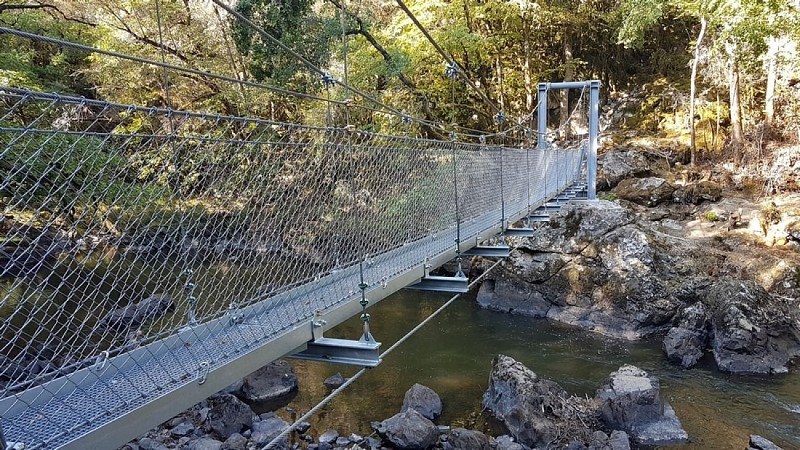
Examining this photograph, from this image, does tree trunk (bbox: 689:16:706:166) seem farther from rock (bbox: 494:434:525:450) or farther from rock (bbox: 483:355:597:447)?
rock (bbox: 494:434:525:450)

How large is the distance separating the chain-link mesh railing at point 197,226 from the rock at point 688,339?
2.60 metres

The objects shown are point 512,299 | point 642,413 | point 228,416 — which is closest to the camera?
point 642,413

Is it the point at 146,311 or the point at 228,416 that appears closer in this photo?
the point at 146,311

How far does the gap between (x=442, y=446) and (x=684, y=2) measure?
675cm

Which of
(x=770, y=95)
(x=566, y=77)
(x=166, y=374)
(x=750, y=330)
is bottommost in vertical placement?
Answer: (x=750, y=330)

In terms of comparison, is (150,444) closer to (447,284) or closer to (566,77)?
(447,284)

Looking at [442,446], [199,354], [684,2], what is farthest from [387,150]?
[684,2]

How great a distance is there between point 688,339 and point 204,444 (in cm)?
406

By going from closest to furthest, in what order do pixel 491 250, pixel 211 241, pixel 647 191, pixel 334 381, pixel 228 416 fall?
pixel 211 241
pixel 491 250
pixel 228 416
pixel 334 381
pixel 647 191

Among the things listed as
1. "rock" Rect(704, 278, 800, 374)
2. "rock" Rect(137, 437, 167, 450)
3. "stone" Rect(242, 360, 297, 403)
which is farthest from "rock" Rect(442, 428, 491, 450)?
"rock" Rect(704, 278, 800, 374)

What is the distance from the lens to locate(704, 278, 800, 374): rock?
439cm

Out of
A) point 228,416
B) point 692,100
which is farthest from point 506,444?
point 692,100

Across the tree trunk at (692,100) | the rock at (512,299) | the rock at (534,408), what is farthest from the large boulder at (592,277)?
the tree trunk at (692,100)

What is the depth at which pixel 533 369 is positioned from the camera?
4.54 m
